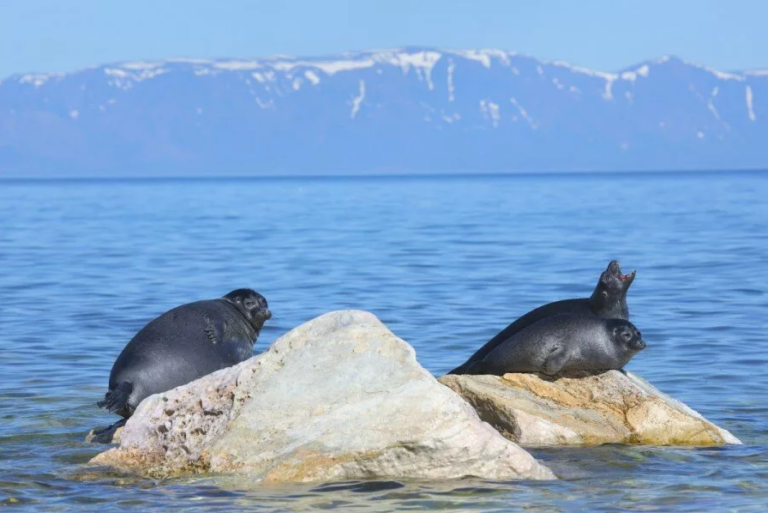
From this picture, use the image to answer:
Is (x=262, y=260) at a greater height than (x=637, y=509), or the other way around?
(x=637, y=509)

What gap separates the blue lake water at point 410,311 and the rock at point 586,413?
37 cm

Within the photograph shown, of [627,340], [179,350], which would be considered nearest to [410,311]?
[627,340]

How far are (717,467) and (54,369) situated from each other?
8.17 metres

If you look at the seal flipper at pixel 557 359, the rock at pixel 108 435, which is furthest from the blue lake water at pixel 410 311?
the seal flipper at pixel 557 359

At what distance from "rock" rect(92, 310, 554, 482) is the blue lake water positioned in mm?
205

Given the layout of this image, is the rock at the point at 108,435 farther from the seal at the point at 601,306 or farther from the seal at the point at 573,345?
the seal at the point at 573,345

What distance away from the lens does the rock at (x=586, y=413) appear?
1070 cm

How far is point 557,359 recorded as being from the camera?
11.6 meters

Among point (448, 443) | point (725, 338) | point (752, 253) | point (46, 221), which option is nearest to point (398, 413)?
point (448, 443)

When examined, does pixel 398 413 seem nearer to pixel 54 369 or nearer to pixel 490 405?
pixel 490 405

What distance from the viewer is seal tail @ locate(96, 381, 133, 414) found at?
35.8 feet

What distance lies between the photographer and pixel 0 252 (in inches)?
1420

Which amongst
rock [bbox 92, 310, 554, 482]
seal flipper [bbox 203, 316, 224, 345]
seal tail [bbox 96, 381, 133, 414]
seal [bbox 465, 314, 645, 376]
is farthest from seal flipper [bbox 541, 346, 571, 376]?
seal tail [bbox 96, 381, 133, 414]

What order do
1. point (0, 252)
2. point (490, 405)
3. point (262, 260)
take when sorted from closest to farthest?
1. point (490, 405)
2. point (262, 260)
3. point (0, 252)
